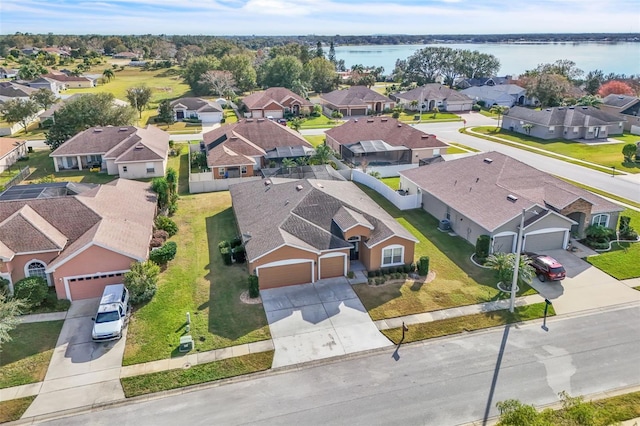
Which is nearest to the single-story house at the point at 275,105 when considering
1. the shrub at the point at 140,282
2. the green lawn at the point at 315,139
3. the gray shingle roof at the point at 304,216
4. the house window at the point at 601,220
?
the green lawn at the point at 315,139

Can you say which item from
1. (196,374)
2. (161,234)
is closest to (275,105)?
(161,234)

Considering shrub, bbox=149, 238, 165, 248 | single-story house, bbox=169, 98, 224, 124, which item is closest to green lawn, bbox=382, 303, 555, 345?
shrub, bbox=149, 238, 165, 248

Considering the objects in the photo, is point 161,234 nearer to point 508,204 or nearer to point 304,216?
point 304,216

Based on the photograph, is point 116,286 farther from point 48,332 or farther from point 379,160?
point 379,160

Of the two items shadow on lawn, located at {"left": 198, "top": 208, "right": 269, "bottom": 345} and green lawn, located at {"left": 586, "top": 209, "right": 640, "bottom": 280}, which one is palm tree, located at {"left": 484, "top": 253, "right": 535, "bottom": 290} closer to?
green lawn, located at {"left": 586, "top": 209, "right": 640, "bottom": 280}

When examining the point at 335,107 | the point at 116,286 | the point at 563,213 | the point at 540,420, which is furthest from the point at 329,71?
the point at 540,420

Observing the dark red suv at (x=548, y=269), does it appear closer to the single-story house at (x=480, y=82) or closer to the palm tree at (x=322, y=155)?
the palm tree at (x=322, y=155)
